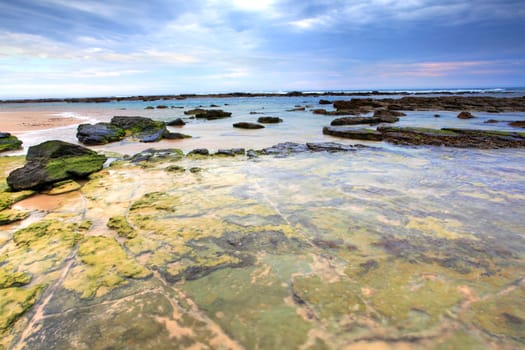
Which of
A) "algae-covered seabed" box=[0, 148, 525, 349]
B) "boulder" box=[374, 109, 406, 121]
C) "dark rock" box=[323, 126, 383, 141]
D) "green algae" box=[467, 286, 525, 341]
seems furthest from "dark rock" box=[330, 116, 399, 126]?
"green algae" box=[467, 286, 525, 341]

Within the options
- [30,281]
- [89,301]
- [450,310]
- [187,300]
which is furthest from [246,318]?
[30,281]

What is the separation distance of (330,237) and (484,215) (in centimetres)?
275

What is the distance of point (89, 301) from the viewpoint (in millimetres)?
2912

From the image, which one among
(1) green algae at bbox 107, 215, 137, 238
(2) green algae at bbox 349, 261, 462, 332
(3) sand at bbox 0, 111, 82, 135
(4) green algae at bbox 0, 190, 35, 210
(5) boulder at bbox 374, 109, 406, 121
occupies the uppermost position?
(5) boulder at bbox 374, 109, 406, 121

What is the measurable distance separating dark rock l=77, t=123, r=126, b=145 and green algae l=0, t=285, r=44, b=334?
11.3 m

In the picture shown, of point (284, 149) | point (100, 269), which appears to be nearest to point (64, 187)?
point (100, 269)

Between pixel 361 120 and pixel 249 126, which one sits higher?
pixel 361 120

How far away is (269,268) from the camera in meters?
3.42

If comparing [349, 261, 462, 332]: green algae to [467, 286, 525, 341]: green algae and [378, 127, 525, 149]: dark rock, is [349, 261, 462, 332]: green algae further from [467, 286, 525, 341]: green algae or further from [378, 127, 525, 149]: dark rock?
[378, 127, 525, 149]: dark rock

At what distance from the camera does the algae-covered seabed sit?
2.52 metres

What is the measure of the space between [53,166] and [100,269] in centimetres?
482

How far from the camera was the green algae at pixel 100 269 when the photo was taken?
123 inches

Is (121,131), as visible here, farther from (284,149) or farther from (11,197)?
(11,197)

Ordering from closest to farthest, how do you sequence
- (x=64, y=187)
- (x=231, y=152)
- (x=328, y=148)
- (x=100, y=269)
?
(x=100, y=269)
(x=64, y=187)
(x=231, y=152)
(x=328, y=148)
